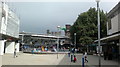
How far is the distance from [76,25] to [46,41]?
4554 centimetres

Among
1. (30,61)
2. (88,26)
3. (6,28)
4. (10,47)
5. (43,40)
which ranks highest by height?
(88,26)

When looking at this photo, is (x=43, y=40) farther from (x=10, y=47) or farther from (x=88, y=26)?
(x=10, y=47)

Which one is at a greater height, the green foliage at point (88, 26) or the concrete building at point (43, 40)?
the green foliage at point (88, 26)

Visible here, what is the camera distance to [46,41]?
97625mm

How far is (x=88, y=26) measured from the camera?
5066cm

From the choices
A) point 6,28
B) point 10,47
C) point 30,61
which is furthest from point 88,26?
point 30,61

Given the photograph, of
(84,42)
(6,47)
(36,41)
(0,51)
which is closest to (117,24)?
(0,51)

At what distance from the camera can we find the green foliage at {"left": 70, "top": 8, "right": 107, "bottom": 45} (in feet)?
162

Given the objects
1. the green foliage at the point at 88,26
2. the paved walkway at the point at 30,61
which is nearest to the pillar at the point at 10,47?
the paved walkway at the point at 30,61

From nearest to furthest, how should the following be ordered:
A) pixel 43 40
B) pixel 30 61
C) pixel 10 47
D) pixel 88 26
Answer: pixel 30 61
pixel 10 47
pixel 88 26
pixel 43 40

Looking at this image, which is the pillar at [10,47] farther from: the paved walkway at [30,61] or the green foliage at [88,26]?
the green foliage at [88,26]

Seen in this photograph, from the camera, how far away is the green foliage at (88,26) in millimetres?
49250

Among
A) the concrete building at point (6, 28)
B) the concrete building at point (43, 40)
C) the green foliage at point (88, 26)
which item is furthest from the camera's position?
the concrete building at point (43, 40)

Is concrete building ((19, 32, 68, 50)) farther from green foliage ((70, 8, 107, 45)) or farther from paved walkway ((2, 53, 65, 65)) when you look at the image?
paved walkway ((2, 53, 65, 65))
